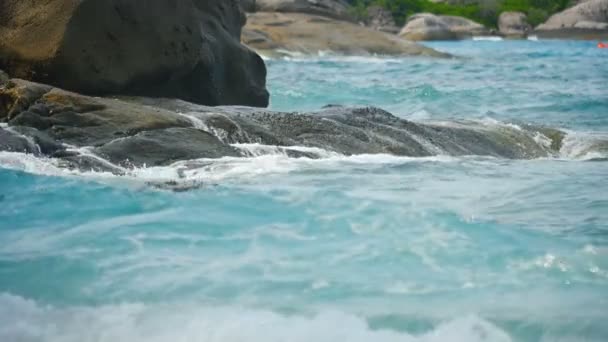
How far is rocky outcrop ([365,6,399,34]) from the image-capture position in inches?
2744

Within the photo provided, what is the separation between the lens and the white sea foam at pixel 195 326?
13.6ft

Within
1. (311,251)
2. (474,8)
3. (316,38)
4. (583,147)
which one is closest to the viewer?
(311,251)

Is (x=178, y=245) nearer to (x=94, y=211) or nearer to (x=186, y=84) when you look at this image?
(x=94, y=211)

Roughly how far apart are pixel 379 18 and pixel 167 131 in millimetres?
65309

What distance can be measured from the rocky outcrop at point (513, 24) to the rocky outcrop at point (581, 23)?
181 cm

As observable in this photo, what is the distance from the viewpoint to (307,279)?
16.1ft

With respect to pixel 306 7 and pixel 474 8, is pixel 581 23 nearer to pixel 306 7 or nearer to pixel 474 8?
pixel 474 8

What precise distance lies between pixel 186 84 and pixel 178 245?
15.9ft

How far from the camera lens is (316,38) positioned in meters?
33.9

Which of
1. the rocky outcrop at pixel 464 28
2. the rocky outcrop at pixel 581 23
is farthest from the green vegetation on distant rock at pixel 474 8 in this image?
the rocky outcrop at pixel 464 28

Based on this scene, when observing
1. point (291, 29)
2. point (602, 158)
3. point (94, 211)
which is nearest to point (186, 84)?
point (94, 211)

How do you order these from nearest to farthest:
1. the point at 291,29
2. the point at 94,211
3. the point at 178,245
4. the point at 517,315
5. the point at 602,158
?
the point at 517,315 → the point at 178,245 → the point at 94,211 → the point at 602,158 → the point at 291,29

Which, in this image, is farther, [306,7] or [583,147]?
[306,7]

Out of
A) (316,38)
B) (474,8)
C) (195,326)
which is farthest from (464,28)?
(195,326)
